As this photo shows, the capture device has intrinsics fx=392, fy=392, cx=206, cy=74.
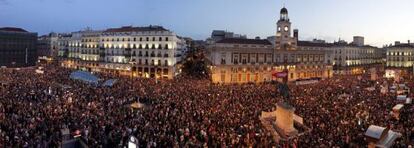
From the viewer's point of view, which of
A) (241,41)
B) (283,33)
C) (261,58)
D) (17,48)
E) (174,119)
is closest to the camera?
(174,119)

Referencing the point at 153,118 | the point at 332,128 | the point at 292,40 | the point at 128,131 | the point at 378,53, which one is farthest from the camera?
the point at 378,53

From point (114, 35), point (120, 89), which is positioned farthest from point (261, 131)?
point (114, 35)

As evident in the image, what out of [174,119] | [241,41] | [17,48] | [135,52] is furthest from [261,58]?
[17,48]

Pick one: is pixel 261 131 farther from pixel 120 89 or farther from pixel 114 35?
pixel 114 35

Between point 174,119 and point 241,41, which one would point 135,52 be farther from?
point 174,119

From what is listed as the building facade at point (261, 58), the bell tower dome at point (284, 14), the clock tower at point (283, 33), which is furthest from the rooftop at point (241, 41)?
the bell tower dome at point (284, 14)

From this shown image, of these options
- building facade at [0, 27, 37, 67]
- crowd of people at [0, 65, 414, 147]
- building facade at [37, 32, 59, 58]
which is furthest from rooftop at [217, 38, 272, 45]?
building facade at [37, 32, 59, 58]
